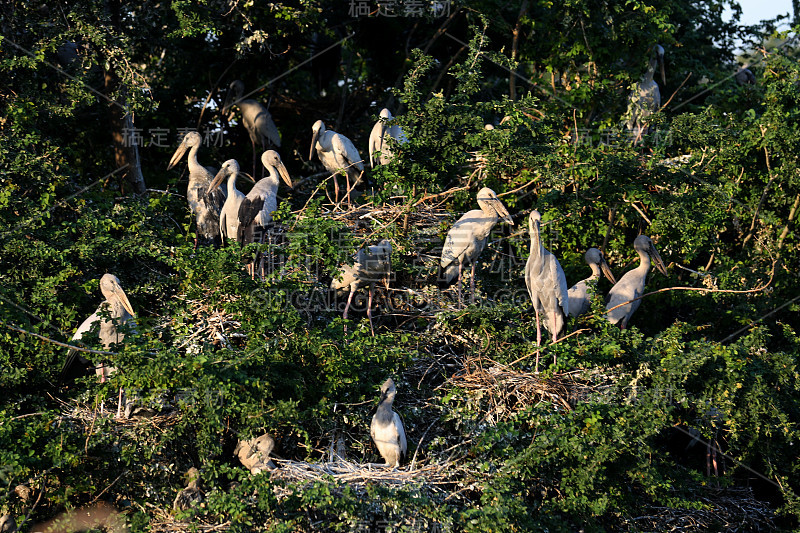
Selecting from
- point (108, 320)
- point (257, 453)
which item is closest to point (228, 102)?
point (108, 320)

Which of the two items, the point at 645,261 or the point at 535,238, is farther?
the point at 645,261

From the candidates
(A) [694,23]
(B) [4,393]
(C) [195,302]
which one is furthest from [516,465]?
(A) [694,23]

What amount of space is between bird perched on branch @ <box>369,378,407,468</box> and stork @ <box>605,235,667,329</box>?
268 cm

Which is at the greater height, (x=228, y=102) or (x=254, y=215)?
(x=228, y=102)

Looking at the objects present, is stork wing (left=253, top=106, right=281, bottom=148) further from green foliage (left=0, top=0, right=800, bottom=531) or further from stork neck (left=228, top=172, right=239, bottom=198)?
stork neck (left=228, top=172, right=239, bottom=198)

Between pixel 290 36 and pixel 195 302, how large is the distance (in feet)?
15.6

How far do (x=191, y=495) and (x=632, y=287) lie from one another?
15.6ft

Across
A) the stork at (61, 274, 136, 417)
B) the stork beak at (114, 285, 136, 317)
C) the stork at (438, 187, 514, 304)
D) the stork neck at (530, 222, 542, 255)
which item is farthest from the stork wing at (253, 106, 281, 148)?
the stork neck at (530, 222, 542, 255)

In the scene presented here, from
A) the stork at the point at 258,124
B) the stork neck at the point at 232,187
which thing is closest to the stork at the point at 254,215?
the stork neck at the point at 232,187

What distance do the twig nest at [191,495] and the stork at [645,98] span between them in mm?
5757

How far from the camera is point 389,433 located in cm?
655

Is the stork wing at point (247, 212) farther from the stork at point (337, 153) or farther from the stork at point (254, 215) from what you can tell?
the stork at point (337, 153)

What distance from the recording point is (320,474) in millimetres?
6406

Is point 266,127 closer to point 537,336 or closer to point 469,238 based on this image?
point 469,238
